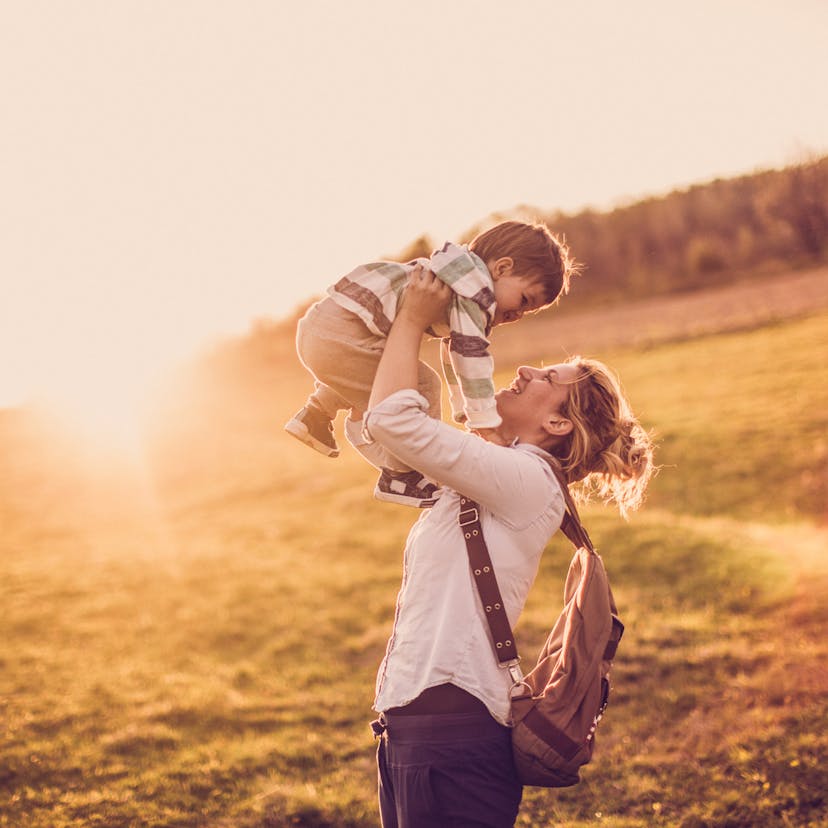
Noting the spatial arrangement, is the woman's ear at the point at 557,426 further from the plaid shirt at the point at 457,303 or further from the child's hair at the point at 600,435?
the plaid shirt at the point at 457,303

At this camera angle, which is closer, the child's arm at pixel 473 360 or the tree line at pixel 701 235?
the child's arm at pixel 473 360

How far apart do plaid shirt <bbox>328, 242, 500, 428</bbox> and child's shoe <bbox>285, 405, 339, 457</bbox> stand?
0.46 m

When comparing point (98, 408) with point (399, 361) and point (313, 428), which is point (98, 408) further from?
point (399, 361)

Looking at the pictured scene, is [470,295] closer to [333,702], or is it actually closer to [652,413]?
[333,702]

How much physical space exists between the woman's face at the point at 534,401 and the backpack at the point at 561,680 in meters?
0.21

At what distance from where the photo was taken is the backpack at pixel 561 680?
2.52 metres

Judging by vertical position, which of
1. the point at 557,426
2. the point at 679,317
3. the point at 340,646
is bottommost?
the point at 679,317

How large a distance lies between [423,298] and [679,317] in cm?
4077

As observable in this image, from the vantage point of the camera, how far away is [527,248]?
109 inches

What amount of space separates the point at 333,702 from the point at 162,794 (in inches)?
96.8

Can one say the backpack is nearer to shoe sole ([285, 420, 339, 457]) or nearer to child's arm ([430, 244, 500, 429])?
child's arm ([430, 244, 500, 429])

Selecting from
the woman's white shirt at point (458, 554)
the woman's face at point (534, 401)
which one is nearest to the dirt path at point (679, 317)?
the woman's face at point (534, 401)

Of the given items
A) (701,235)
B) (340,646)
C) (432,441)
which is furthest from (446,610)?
(701,235)

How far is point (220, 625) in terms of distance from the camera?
39.9 ft
